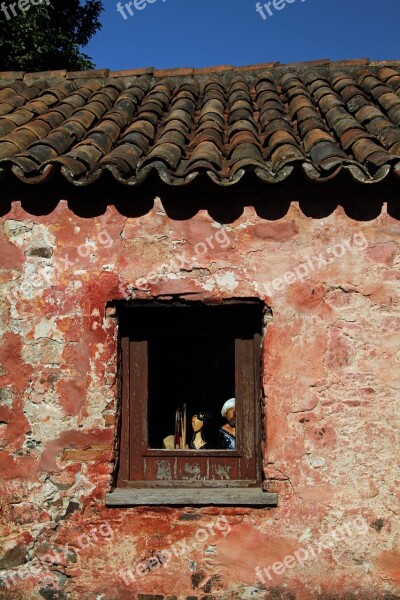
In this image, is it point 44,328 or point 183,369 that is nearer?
point 44,328

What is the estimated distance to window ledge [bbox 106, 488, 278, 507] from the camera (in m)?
3.81

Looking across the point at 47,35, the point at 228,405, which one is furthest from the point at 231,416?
the point at 47,35

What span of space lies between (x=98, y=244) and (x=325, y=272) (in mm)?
1558

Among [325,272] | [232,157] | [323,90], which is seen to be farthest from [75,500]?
[323,90]

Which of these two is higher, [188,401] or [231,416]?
[188,401]

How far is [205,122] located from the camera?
15.1ft

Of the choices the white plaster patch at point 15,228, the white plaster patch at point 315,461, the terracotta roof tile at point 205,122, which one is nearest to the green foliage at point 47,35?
the terracotta roof tile at point 205,122

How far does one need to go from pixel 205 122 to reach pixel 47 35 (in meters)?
9.25

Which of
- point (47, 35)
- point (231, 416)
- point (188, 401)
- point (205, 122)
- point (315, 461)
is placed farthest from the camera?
point (47, 35)

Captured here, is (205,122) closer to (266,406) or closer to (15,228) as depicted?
(15,228)

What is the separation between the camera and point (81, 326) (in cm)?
397

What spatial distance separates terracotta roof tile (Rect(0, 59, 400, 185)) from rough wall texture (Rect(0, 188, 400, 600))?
1.25ft

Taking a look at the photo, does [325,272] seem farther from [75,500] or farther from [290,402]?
[75,500]

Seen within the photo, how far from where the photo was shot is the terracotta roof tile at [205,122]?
11.9 feet
